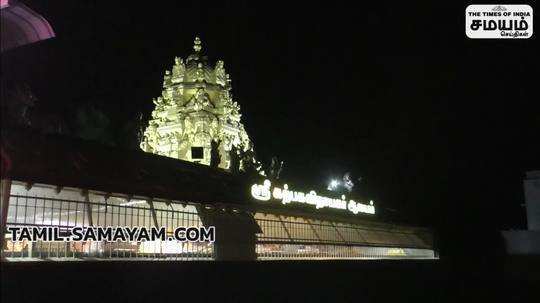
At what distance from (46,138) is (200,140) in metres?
25.2

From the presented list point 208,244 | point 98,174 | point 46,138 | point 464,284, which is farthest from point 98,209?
point 464,284

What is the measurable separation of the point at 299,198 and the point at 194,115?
1702 cm

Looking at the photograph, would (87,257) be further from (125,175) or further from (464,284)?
(464,284)

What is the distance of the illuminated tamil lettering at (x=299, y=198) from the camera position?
27.2 metres

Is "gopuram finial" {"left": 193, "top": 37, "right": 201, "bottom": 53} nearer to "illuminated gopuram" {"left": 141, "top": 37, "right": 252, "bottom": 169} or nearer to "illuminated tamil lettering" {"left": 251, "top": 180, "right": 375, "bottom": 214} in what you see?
"illuminated gopuram" {"left": 141, "top": 37, "right": 252, "bottom": 169}

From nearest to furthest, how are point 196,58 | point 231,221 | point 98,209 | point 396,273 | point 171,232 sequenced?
1. point 98,209
2. point 171,232
3. point 231,221
4. point 396,273
5. point 196,58

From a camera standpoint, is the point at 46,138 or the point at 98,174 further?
the point at 98,174

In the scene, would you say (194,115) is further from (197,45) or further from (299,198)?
(299,198)

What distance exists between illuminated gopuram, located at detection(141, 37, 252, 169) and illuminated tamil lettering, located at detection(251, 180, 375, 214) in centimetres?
1226

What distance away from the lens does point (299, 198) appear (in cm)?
2964

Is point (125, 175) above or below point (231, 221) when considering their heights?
above

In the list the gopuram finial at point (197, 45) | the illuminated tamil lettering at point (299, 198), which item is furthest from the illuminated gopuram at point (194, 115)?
the illuminated tamil lettering at point (299, 198)

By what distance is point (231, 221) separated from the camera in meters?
24.5

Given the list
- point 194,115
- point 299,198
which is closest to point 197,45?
point 194,115
